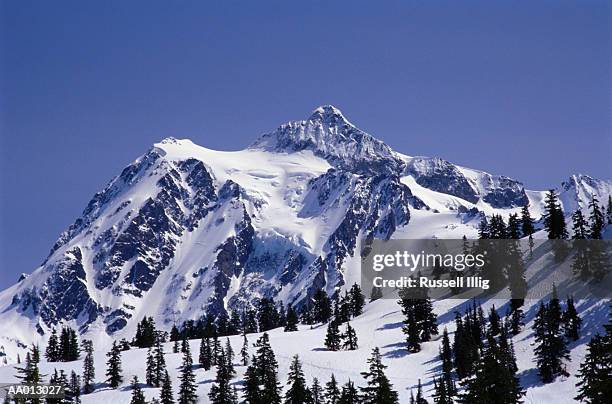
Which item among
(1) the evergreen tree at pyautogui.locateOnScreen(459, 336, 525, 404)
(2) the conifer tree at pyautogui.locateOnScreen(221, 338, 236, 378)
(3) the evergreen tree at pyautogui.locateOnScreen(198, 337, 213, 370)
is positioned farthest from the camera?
(3) the evergreen tree at pyautogui.locateOnScreen(198, 337, 213, 370)

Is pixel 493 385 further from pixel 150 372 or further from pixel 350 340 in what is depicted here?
pixel 150 372

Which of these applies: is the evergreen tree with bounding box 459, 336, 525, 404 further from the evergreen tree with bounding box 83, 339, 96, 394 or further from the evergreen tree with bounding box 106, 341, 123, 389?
the evergreen tree with bounding box 83, 339, 96, 394

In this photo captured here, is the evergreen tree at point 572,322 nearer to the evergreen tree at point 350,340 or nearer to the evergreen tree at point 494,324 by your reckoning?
the evergreen tree at point 494,324

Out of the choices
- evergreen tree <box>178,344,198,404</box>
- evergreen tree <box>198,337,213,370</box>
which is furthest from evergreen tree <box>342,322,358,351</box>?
evergreen tree <box>178,344,198,404</box>

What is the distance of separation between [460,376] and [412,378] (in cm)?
1051

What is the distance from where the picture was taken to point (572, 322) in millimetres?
134500

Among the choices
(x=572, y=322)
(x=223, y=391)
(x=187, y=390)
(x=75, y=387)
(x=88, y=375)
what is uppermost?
(x=88, y=375)

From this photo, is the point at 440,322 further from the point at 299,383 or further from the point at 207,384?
the point at 299,383

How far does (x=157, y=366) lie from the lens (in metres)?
161

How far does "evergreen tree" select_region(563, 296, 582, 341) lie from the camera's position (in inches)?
5246

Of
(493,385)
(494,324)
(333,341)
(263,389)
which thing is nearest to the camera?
(493,385)

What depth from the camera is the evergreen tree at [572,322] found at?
437 ft

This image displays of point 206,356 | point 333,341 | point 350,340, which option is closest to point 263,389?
point 206,356

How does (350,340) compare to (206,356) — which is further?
(350,340)
